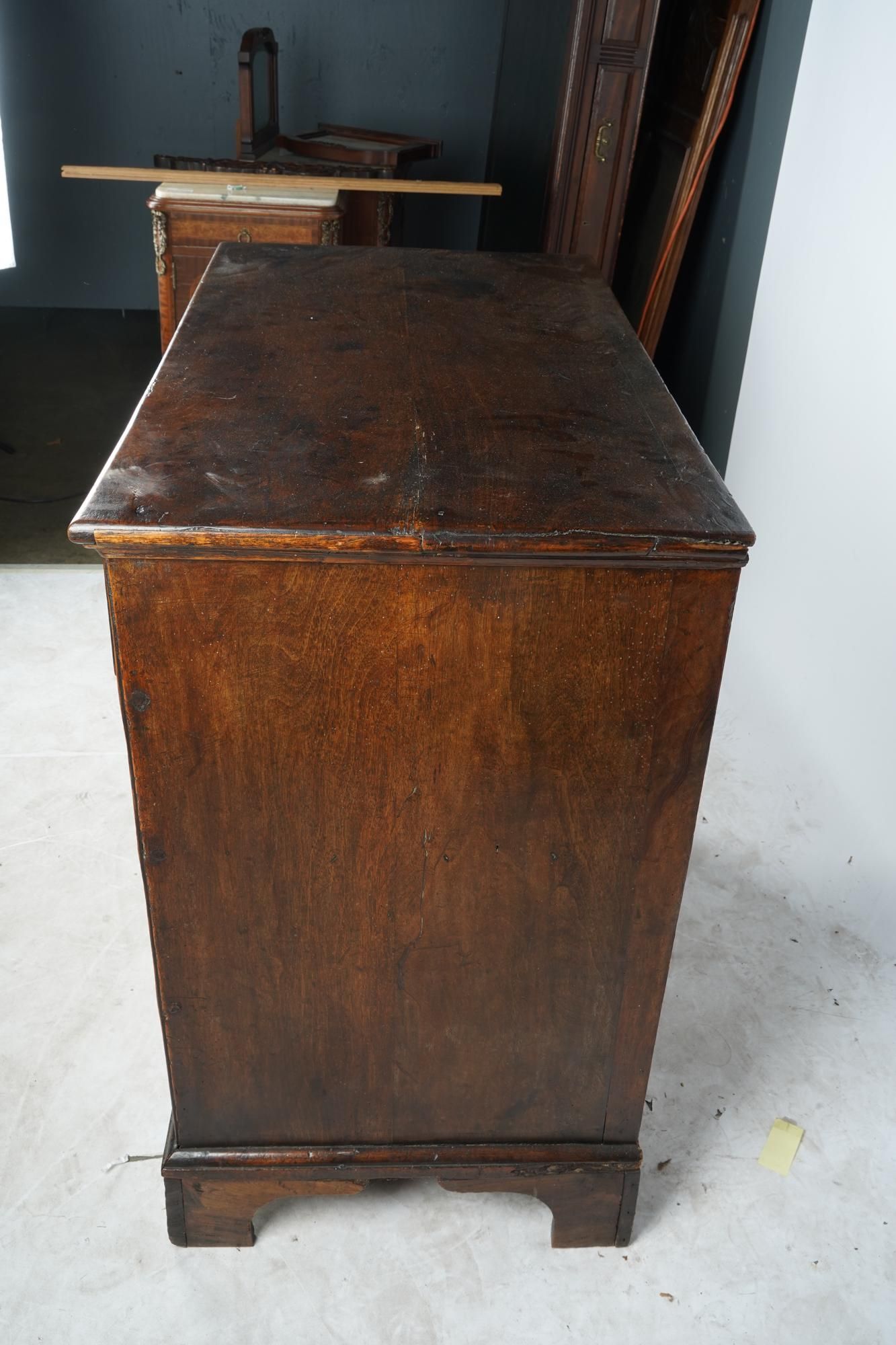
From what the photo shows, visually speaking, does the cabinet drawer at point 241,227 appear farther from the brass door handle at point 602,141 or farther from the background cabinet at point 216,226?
the brass door handle at point 602,141

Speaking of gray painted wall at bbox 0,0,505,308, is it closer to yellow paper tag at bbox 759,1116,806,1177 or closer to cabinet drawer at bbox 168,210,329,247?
cabinet drawer at bbox 168,210,329,247

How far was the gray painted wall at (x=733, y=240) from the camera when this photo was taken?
268 cm

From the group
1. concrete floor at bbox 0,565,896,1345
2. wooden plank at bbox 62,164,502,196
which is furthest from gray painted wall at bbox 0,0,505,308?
concrete floor at bbox 0,565,896,1345

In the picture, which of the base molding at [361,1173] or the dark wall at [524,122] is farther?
the dark wall at [524,122]

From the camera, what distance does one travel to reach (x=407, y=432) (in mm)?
1265

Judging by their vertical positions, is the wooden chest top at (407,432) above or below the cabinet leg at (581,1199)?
above

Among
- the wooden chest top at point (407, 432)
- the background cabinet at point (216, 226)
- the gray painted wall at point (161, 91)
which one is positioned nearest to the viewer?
the wooden chest top at point (407, 432)

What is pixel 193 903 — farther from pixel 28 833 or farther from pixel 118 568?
pixel 28 833

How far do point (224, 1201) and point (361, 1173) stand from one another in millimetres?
175

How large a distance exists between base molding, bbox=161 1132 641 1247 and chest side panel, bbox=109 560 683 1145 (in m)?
0.02

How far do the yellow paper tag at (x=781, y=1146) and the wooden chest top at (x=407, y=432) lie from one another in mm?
1001

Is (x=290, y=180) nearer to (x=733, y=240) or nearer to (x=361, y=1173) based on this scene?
(x=733, y=240)

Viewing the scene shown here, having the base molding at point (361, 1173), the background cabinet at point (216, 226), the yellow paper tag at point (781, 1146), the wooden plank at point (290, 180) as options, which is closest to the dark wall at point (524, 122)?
the wooden plank at point (290, 180)

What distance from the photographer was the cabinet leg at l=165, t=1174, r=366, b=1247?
1.46 meters
